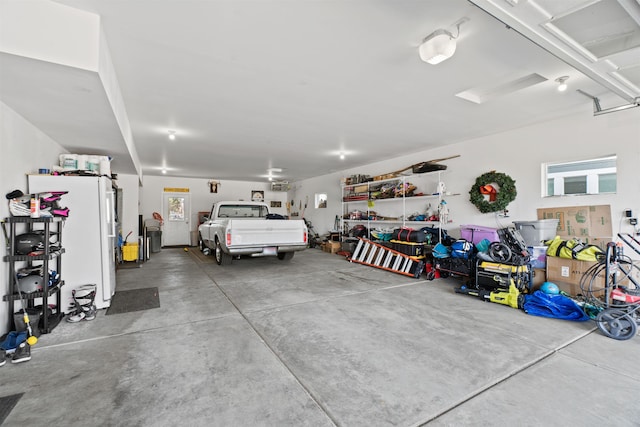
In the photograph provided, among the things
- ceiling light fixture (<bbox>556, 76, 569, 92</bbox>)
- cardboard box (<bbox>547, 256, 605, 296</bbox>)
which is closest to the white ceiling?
ceiling light fixture (<bbox>556, 76, 569, 92</bbox>)

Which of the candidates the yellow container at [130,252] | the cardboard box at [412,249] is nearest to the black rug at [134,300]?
the yellow container at [130,252]

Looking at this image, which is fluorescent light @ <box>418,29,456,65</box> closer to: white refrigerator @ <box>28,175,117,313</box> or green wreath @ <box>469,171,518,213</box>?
green wreath @ <box>469,171,518,213</box>

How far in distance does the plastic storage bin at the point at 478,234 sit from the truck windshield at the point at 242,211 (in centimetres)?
515

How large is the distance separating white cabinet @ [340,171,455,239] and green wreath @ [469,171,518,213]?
544 mm

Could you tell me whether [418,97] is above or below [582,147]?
above

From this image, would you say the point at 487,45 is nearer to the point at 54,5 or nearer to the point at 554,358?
the point at 554,358

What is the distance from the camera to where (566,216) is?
4.34m

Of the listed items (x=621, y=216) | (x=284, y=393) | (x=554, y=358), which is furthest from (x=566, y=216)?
(x=284, y=393)

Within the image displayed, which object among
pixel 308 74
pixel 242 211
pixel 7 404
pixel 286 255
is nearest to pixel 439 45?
pixel 308 74

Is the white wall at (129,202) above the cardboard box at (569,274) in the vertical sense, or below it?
above

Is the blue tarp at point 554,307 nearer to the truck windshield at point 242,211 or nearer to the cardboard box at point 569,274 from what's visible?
the cardboard box at point 569,274

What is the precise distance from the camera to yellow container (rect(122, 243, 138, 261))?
657 centimetres

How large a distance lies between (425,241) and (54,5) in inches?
240

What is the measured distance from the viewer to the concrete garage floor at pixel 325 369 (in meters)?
1.66
